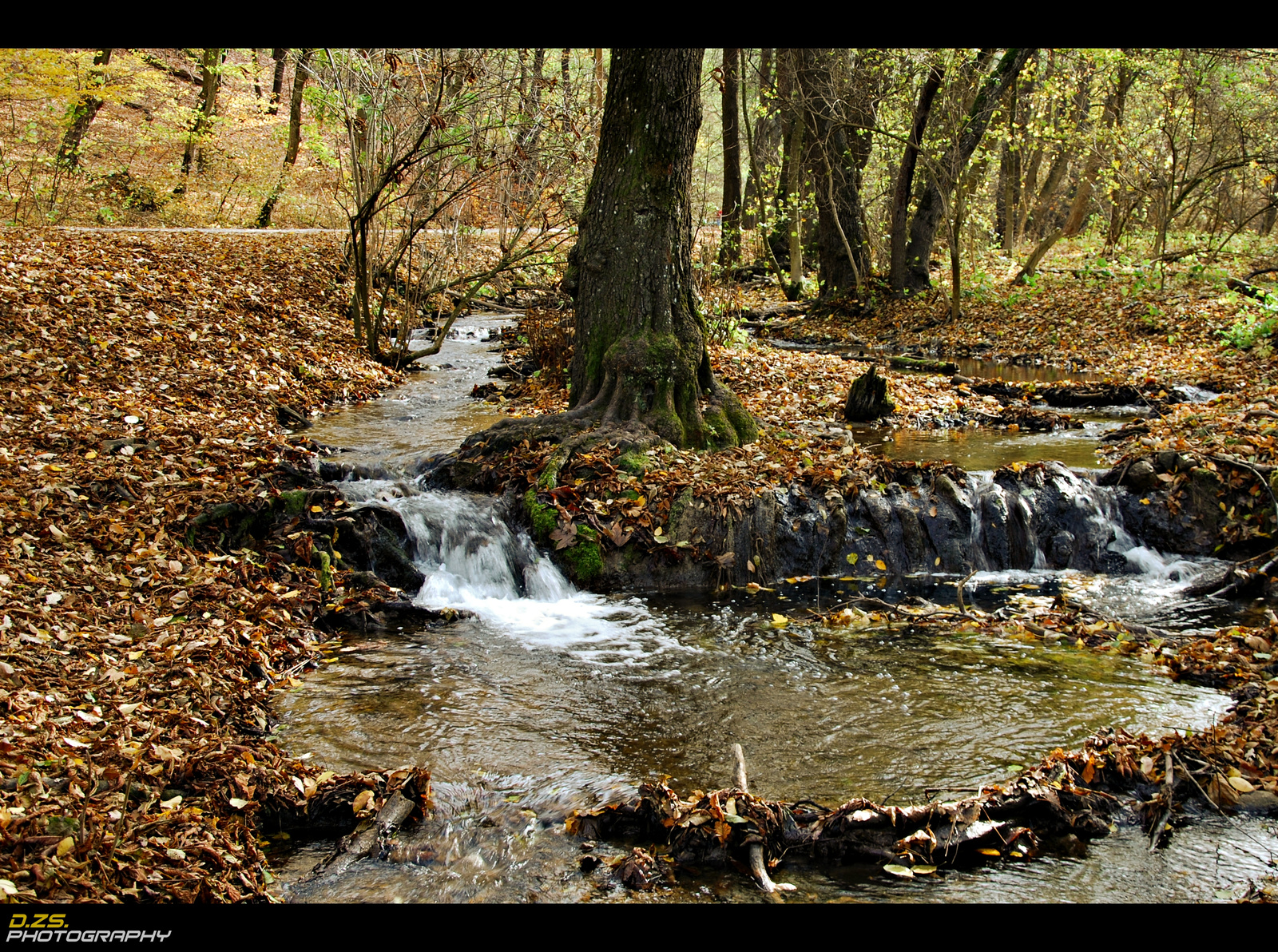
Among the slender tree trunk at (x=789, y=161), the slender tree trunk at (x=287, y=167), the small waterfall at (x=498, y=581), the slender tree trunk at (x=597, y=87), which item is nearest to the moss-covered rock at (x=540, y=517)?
the small waterfall at (x=498, y=581)

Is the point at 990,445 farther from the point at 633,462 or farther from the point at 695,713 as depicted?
the point at 695,713

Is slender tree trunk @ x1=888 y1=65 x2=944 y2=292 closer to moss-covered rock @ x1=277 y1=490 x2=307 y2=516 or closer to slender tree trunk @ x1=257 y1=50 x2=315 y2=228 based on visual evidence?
moss-covered rock @ x1=277 y1=490 x2=307 y2=516

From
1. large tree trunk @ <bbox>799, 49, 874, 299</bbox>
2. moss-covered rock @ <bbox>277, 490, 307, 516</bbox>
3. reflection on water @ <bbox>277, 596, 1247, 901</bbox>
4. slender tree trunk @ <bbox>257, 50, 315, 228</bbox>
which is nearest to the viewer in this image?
reflection on water @ <bbox>277, 596, 1247, 901</bbox>

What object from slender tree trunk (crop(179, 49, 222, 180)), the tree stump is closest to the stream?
the tree stump

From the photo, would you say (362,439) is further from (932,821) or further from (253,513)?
(932,821)

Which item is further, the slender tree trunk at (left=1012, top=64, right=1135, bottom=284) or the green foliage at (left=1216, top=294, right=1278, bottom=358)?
the slender tree trunk at (left=1012, top=64, right=1135, bottom=284)

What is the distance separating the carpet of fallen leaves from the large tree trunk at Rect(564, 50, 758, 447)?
3395mm

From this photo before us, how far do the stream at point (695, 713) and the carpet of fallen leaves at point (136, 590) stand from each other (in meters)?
0.41

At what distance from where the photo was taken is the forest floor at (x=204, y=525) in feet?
12.2

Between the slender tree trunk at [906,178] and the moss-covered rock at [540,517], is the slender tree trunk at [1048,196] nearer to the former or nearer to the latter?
the slender tree trunk at [906,178]

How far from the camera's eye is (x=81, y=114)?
20031mm

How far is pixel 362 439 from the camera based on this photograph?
10094 millimetres

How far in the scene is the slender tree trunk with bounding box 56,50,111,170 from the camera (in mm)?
18906
